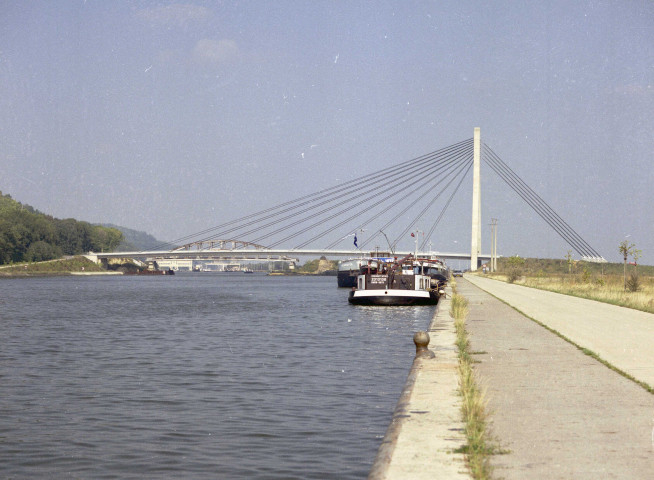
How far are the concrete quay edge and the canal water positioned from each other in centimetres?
75

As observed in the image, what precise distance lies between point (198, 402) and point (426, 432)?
6.74 m

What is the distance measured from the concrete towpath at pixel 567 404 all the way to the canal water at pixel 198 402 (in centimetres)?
216

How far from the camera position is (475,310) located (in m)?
36.9

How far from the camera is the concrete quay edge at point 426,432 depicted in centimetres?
852

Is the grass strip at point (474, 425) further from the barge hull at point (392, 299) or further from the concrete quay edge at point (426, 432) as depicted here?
the barge hull at point (392, 299)

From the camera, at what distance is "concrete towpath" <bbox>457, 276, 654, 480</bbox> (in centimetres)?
861

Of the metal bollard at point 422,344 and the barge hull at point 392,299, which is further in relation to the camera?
the barge hull at point 392,299

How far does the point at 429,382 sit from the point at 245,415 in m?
3.40

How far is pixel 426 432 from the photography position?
10406 mm

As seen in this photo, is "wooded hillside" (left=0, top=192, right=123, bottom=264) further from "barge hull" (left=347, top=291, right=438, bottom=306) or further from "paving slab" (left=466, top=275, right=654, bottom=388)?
"paving slab" (left=466, top=275, right=654, bottom=388)

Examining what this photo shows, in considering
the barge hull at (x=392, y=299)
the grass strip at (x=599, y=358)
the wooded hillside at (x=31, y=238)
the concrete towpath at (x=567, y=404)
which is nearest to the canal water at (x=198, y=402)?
the concrete towpath at (x=567, y=404)

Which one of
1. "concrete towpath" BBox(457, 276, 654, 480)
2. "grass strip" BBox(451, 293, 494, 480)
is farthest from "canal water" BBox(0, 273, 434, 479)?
"concrete towpath" BBox(457, 276, 654, 480)

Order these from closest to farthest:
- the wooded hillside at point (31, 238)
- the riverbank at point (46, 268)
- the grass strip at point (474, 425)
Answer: the grass strip at point (474, 425), the riverbank at point (46, 268), the wooded hillside at point (31, 238)

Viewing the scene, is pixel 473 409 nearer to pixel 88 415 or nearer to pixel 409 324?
pixel 88 415
